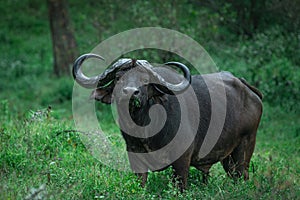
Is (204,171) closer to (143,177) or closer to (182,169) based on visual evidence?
(182,169)

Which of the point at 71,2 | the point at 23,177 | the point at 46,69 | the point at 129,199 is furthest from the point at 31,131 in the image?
the point at 71,2

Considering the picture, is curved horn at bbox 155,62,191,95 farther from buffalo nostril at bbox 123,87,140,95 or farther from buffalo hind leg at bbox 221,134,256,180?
buffalo hind leg at bbox 221,134,256,180

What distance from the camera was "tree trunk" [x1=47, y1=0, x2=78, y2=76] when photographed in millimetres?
15495

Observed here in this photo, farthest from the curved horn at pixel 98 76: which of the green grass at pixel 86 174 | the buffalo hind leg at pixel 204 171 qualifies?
the buffalo hind leg at pixel 204 171

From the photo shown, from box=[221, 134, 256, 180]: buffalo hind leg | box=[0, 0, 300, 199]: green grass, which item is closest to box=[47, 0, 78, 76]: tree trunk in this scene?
box=[0, 0, 300, 199]: green grass

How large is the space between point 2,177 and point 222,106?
270 cm

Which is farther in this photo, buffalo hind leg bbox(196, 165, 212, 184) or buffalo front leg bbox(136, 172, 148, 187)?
buffalo hind leg bbox(196, 165, 212, 184)

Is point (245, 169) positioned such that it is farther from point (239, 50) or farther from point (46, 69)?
point (46, 69)

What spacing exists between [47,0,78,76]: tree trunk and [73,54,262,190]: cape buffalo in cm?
937

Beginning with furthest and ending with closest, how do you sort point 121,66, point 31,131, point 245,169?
point 31,131, point 245,169, point 121,66

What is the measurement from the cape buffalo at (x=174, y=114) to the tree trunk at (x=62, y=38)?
937 centimetres

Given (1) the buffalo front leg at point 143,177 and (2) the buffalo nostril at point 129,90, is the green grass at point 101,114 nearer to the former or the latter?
(1) the buffalo front leg at point 143,177

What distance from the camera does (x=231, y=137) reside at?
6.70 metres

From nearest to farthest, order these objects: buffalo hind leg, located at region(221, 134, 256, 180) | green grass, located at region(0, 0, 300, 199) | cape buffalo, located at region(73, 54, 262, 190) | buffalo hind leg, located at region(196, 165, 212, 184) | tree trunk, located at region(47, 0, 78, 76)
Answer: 1. green grass, located at region(0, 0, 300, 199)
2. cape buffalo, located at region(73, 54, 262, 190)
3. buffalo hind leg, located at region(196, 165, 212, 184)
4. buffalo hind leg, located at region(221, 134, 256, 180)
5. tree trunk, located at region(47, 0, 78, 76)
